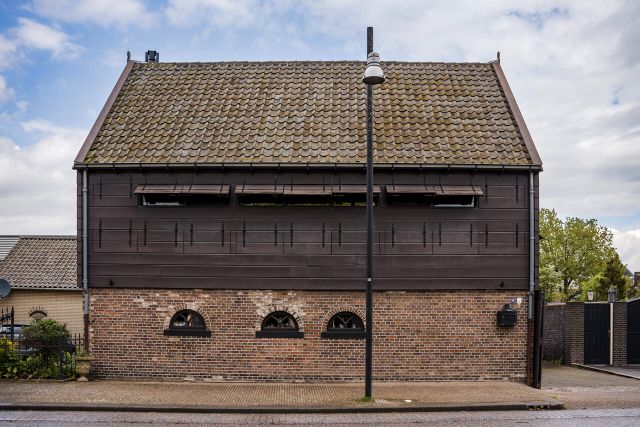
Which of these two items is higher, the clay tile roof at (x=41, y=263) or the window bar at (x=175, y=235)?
the window bar at (x=175, y=235)

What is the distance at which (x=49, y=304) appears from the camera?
28.0 metres

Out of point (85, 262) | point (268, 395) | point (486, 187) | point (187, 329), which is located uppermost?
point (486, 187)

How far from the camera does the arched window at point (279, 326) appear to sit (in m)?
13.7

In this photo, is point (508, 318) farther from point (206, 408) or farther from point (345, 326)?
point (206, 408)

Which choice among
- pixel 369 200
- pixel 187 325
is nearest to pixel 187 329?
pixel 187 325

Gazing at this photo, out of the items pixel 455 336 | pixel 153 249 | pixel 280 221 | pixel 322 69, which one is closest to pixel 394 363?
pixel 455 336

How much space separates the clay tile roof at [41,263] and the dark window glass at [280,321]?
16.4 m

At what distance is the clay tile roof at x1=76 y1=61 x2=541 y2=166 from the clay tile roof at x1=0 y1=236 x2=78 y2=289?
1442cm

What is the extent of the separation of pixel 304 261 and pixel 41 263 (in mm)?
20993

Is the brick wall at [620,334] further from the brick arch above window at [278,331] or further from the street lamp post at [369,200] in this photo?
the street lamp post at [369,200]

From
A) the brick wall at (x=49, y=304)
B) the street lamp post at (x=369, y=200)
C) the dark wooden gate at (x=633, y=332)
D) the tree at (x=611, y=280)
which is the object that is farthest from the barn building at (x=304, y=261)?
the tree at (x=611, y=280)

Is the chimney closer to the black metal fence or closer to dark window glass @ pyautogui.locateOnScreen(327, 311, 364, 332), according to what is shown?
the black metal fence

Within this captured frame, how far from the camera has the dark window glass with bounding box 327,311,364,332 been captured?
13758 mm

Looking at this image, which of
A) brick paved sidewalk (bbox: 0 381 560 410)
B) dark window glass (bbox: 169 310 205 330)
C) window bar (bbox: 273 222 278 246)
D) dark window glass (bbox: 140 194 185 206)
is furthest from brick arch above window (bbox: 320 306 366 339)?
dark window glass (bbox: 140 194 185 206)
